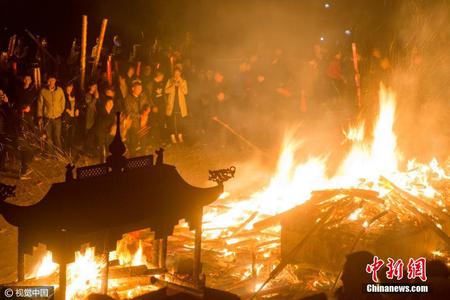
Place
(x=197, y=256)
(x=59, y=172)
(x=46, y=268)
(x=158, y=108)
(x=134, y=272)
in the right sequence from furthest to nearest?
(x=158, y=108)
(x=59, y=172)
(x=46, y=268)
(x=134, y=272)
(x=197, y=256)

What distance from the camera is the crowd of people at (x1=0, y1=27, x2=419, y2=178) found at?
12828 millimetres

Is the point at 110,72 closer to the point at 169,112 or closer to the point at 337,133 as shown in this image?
the point at 169,112

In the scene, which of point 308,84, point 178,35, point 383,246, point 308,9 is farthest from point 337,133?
point 308,9

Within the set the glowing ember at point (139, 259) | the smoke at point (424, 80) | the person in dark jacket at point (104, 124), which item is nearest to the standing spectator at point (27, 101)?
the person in dark jacket at point (104, 124)

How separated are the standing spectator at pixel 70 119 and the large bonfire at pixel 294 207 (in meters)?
4.24

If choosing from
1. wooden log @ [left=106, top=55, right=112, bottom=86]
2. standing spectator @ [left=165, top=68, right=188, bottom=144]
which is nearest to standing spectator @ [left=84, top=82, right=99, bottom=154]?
wooden log @ [left=106, top=55, right=112, bottom=86]

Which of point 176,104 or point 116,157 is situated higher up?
point 176,104

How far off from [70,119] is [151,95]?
7.92 feet

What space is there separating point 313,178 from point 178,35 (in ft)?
43.4

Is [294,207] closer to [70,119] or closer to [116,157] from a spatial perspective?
[116,157]

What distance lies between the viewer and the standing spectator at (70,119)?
43.9 ft

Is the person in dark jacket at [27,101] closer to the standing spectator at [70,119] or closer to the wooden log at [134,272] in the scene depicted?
the standing spectator at [70,119]

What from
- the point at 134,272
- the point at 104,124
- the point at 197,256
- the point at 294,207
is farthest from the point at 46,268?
the point at 104,124

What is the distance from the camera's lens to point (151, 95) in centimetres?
1508
